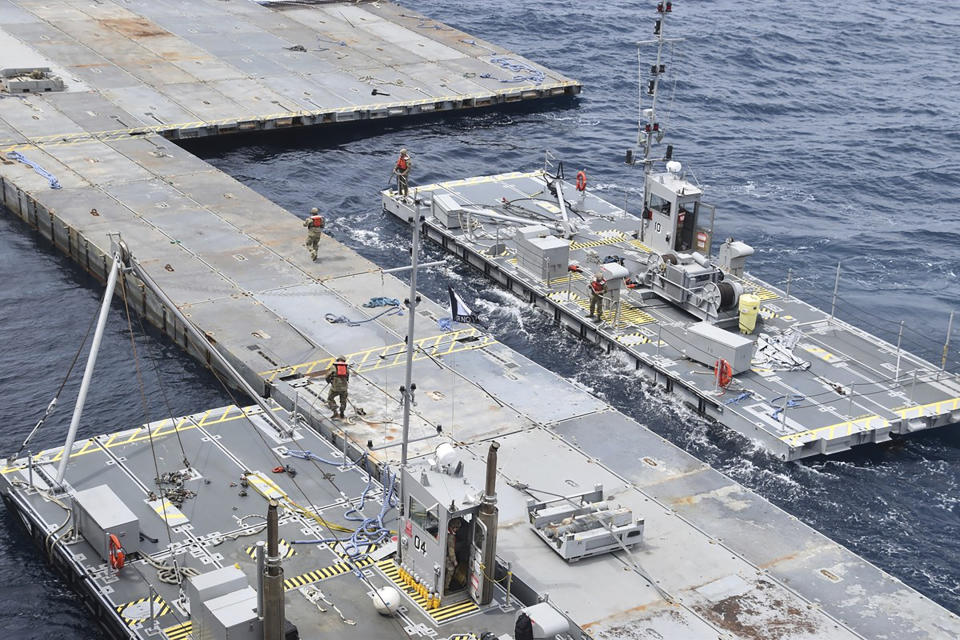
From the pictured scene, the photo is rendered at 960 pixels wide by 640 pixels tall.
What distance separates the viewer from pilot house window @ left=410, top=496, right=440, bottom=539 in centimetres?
3878

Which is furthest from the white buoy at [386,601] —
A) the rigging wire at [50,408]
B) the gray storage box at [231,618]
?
the rigging wire at [50,408]

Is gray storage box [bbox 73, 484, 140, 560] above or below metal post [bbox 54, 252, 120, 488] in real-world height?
below

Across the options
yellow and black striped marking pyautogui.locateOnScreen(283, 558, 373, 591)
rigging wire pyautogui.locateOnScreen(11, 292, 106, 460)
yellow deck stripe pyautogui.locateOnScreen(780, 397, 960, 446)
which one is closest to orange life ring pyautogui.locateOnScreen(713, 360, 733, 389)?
yellow deck stripe pyautogui.locateOnScreen(780, 397, 960, 446)

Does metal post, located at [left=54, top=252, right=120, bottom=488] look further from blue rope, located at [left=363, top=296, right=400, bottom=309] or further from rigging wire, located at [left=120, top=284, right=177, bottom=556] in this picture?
blue rope, located at [left=363, top=296, right=400, bottom=309]

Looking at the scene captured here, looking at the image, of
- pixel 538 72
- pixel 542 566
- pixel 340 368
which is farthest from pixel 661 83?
pixel 542 566

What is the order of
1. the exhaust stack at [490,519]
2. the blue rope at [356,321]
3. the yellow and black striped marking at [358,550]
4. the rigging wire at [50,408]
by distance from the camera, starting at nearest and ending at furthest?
1. the exhaust stack at [490,519]
2. the yellow and black striped marking at [358,550]
3. the rigging wire at [50,408]
4. the blue rope at [356,321]

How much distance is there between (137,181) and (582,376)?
95.1ft

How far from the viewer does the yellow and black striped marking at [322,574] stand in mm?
40125

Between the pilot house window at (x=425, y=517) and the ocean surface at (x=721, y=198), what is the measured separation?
10800 mm

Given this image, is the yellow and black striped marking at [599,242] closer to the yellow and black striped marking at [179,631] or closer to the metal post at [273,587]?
the yellow and black striped marking at [179,631]

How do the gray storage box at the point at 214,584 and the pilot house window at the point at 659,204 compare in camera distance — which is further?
the pilot house window at the point at 659,204

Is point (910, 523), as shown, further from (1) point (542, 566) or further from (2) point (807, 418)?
(1) point (542, 566)

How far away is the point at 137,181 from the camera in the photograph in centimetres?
7169

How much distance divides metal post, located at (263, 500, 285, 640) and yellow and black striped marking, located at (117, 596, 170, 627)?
4795 millimetres
